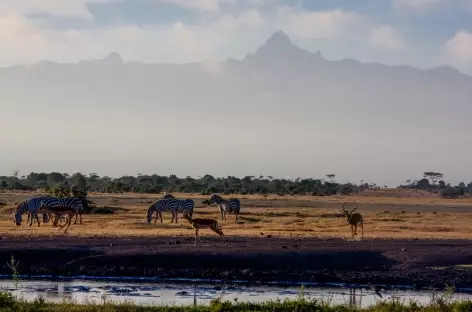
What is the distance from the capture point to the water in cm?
1716

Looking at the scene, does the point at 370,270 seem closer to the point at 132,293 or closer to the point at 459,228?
the point at 132,293

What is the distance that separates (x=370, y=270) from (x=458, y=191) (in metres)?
84.7

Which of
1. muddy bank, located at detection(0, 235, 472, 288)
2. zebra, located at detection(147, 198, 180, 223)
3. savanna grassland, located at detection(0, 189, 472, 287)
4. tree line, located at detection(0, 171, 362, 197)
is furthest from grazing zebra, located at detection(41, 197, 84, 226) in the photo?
tree line, located at detection(0, 171, 362, 197)

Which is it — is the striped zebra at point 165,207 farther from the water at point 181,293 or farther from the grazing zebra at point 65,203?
the water at point 181,293

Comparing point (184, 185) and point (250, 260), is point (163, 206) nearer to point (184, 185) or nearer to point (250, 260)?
point (250, 260)

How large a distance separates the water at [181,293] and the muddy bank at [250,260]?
1.30 meters

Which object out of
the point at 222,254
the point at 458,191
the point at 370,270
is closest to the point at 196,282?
the point at 222,254

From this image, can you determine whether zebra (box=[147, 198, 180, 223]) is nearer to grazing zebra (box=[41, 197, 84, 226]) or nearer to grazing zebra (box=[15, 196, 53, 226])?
grazing zebra (box=[41, 197, 84, 226])

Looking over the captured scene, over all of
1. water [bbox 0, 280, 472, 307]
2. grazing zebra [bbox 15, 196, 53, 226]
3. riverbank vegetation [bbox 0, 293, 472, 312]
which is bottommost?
water [bbox 0, 280, 472, 307]

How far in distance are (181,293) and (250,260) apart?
4.31 meters

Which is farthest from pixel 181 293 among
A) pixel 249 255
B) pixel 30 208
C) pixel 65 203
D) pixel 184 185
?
pixel 184 185

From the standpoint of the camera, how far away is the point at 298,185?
95938 millimetres

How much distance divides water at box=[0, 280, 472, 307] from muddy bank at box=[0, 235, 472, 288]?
1.30 m


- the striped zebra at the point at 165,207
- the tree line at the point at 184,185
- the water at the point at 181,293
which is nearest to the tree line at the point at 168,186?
the tree line at the point at 184,185
